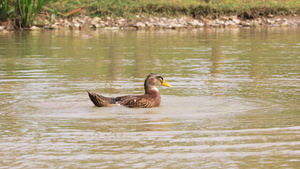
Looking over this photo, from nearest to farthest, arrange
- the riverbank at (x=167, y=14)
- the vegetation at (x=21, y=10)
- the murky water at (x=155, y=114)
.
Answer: the murky water at (x=155, y=114), the vegetation at (x=21, y=10), the riverbank at (x=167, y=14)

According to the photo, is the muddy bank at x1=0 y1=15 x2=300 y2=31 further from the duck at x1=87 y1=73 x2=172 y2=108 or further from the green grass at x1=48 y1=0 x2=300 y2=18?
the duck at x1=87 y1=73 x2=172 y2=108

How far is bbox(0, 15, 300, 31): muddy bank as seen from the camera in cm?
3610

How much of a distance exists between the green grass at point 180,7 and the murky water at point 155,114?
62.2 feet

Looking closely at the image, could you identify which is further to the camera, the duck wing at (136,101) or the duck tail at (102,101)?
the duck wing at (136,101)

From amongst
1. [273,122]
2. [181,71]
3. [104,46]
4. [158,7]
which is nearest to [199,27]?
[158,7]

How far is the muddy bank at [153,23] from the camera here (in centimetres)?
3610

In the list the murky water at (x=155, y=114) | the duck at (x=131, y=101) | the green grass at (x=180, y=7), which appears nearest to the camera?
the murky water at (x=155, y=114)

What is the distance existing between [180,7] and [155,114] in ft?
97.2

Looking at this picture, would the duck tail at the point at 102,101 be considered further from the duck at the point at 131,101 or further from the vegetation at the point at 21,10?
the vegetation at the point at 21,10

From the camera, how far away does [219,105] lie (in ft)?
31.8

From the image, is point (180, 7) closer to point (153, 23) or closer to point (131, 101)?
point (153, 23)

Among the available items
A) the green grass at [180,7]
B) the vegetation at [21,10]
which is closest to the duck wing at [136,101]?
the vegetation at [21,10]

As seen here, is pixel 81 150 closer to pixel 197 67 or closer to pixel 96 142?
pixel 96 142

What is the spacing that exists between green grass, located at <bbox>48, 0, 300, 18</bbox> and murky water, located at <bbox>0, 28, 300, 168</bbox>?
62.2 feet
